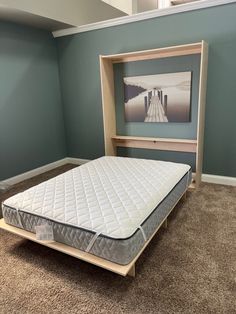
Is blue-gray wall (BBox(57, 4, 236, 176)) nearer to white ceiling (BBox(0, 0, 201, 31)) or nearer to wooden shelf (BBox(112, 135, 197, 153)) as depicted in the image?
wooden shelf (BBox(112, 135, 197, 153))

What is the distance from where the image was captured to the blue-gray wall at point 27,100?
11.1 ft

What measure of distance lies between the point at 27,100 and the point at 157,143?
6.90ft

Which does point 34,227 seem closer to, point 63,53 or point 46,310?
point 46,310

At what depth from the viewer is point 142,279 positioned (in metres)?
1.67

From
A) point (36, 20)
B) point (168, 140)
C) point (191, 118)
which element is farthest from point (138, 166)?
point (36, 20)

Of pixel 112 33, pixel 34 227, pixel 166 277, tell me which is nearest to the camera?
pixel 166 277

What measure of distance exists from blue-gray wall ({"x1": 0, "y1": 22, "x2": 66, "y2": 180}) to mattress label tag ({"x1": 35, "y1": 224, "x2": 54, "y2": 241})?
199cm

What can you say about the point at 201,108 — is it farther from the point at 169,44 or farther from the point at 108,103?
the point at 108,103

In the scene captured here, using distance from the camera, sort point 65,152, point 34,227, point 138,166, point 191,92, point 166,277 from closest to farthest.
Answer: point 166,277, point 34,227, point 138,166, point 191,92, point 65,152

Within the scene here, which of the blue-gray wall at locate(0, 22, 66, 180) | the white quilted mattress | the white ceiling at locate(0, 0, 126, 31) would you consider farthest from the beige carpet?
the white ceiling at locate(0, 0, 126, 31)

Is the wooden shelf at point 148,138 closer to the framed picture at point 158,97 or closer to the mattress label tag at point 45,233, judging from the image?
the framed picture at point 158,97

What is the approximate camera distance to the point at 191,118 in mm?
3217

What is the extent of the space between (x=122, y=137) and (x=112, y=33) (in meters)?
1.53

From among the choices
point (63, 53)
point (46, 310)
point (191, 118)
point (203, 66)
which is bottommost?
point (46, 310)
